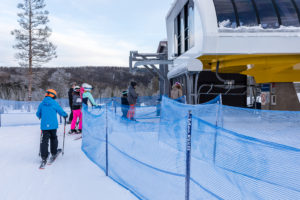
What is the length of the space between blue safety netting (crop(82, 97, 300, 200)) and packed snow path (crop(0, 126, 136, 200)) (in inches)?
9.7

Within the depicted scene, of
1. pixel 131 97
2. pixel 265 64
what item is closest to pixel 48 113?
pixel 131 97

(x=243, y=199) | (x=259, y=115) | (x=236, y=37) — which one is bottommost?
(x=243, y=199)

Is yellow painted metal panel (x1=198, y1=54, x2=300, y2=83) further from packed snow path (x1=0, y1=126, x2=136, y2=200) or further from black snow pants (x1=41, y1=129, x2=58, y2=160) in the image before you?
packed snow path (x1=0, y1=126, x2=136, y2=200)

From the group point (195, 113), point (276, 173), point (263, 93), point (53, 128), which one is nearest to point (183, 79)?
point (263, 93)

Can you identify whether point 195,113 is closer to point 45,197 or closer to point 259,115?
point 259,115

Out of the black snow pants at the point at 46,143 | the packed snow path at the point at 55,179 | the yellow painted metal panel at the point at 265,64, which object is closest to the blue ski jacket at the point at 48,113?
the black snow pants at the point at 46,143

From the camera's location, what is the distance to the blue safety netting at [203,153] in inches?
113

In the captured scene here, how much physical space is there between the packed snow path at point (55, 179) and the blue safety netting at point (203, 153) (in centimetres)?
25

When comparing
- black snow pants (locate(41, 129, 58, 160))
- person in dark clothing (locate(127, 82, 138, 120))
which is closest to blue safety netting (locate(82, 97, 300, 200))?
black snow pants (locate(41, 129, 58, 160))

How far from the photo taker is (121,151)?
498 cm

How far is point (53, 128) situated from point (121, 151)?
1789 mm

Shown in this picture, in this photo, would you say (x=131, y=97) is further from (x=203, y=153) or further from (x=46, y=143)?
(x=203, y=153)

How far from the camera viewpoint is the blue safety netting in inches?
113

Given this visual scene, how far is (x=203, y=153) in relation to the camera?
5098mm
